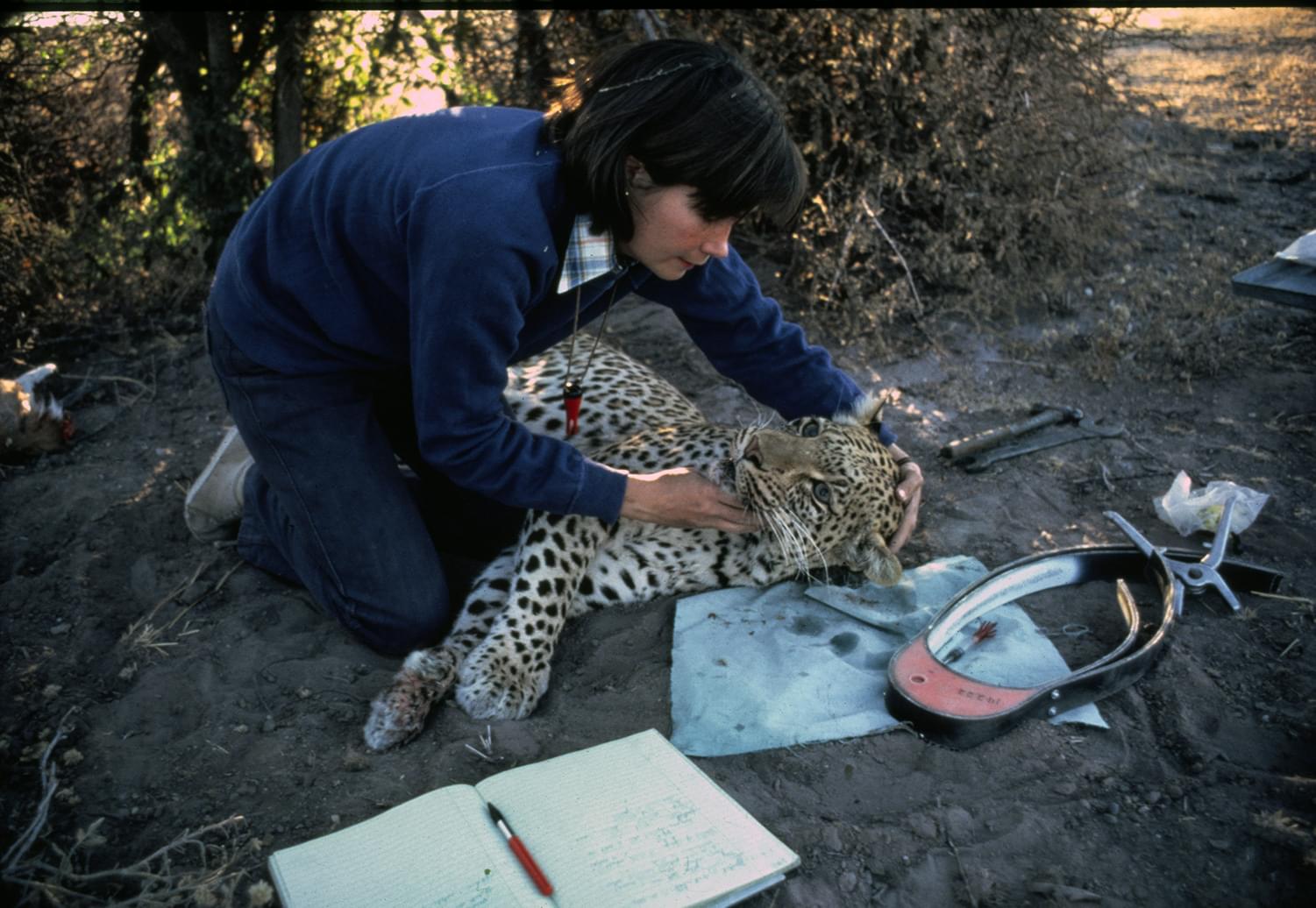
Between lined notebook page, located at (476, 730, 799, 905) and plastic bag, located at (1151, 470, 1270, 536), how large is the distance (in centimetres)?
223

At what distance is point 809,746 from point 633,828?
24.6 inches

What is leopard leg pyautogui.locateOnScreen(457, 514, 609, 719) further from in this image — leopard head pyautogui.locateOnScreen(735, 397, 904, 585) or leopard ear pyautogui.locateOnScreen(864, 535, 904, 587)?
leopard ear pyautogui.locateOnScreen(864, 535, 904, 587)

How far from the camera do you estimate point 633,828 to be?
2297 millimetres

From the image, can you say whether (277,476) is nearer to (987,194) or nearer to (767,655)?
(767,655)

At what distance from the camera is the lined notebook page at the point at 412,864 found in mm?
2082

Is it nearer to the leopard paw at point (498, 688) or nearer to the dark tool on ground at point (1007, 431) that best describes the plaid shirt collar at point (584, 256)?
the leopard paw at point (498, 688)

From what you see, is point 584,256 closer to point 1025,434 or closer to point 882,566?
point 882,566

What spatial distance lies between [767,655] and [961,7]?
3.90m

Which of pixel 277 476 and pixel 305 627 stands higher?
pixel 277 476

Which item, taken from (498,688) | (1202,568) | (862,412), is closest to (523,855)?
(498,688)

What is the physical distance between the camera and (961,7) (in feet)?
17.2

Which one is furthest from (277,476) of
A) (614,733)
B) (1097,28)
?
(1097,28)

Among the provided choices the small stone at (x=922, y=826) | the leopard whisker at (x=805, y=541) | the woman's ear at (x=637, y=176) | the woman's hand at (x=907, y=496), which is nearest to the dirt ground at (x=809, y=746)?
the small stone at (x=922, y=826)

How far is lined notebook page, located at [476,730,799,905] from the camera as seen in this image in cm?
214
